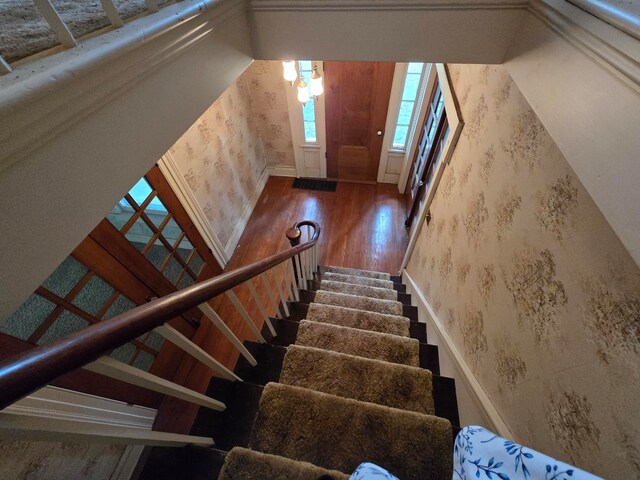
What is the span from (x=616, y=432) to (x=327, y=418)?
2.81 feet

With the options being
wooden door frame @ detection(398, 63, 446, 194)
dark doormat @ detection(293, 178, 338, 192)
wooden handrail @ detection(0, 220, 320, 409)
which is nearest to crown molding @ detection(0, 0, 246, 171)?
wooden handrail @ detection(0, 220, 320, 409)

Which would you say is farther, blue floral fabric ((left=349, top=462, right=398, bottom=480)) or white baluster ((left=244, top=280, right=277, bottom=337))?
white baluster ((left=244, top=280, right=277, bottom=337))

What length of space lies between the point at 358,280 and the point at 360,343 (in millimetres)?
1144

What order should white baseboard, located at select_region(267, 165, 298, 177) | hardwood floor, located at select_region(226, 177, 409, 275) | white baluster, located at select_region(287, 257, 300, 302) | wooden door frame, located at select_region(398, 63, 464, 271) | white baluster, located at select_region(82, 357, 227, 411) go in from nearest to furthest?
white baluster, located at select_region(82, 357, 227, 411) → wooden door frame, located at select_region(398, 63, 464, 271) → white baluster, located at select_region(287, 257, 300, 302) → hardwood floor, located at select_region(226, 177, 409, 275) → white baseboard, located at select_region(267, 165, 298, 177)

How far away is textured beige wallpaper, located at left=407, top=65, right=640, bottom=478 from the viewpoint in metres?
0.56

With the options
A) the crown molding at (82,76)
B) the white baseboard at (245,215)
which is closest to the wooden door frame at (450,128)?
the crown molding at (82,76)

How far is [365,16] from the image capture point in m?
1.04

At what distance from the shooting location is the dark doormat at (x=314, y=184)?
4.19m

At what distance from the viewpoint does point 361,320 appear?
185 cm

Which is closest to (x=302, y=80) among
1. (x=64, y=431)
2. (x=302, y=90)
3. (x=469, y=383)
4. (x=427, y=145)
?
(x=302, y=90)

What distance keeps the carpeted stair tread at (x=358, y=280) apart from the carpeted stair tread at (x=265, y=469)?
6.00 feet

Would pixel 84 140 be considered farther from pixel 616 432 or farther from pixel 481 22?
pixel 481 22

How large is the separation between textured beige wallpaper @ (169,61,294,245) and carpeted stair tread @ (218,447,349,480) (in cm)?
213

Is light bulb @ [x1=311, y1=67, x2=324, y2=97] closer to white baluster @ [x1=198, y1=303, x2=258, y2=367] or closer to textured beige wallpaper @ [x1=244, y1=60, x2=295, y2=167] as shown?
textured beige wallpaper @ [x1=244, y1=60, x2=295, y2=167]
